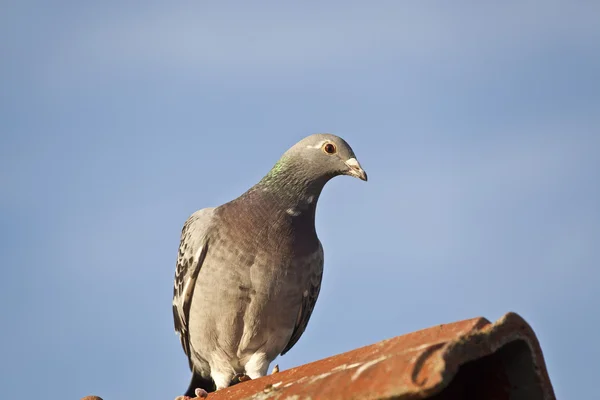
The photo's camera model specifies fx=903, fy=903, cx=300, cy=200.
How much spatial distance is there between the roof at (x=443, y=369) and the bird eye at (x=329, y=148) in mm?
4390

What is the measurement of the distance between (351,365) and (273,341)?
174 inches

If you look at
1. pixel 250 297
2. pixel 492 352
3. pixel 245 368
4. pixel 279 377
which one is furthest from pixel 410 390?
pixel 245 368

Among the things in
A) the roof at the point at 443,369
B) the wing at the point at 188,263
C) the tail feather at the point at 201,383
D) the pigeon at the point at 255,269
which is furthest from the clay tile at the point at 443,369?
the tail feather at the point at 201,383

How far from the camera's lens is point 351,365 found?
16.0 ft

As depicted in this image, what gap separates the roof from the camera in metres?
4.04

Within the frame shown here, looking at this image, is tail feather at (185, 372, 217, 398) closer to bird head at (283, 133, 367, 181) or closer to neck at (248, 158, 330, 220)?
neck at (248, 158, 330, 220)

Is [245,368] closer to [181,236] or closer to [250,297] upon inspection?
[250,297]

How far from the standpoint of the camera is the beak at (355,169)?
30.4 ft

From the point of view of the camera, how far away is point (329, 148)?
9500mm

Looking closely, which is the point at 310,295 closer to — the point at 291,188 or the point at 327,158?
the point at 291,188

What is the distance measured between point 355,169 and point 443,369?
5520 mm

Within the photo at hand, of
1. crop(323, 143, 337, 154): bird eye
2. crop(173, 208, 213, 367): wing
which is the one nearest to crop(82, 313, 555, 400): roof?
crop(173, 208, 213, 367): wing

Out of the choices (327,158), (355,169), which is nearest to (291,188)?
(327,158)

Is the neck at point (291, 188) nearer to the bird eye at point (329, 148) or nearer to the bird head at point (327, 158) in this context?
the bird head at point (327, 158)
